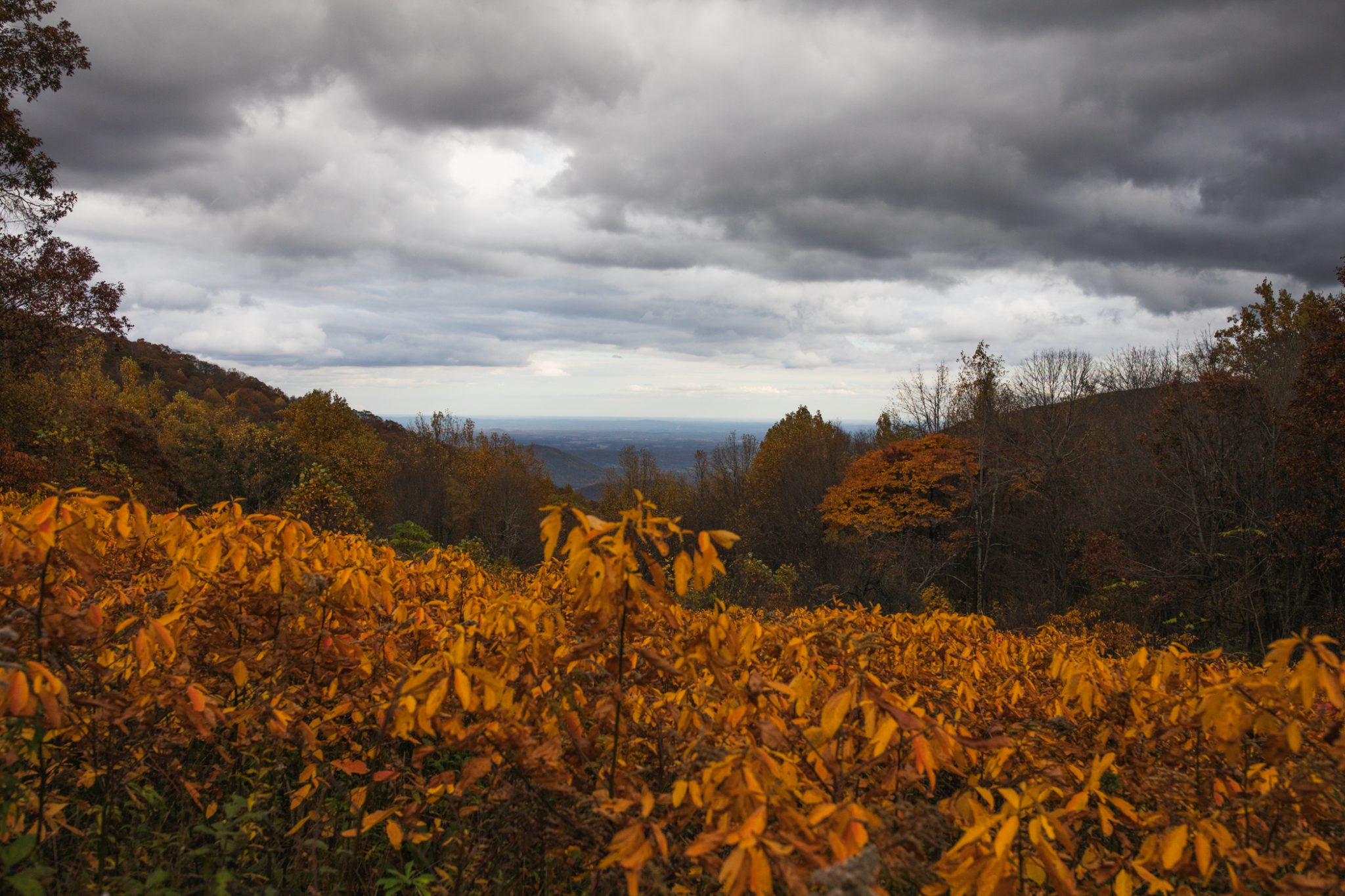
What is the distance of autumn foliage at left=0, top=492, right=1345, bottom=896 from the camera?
165 centimetres

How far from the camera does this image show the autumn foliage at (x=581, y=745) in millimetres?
1648

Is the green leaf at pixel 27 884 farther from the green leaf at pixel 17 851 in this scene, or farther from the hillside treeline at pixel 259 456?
the hillside treeline at pixel 259 456

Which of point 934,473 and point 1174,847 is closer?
point 1174,847

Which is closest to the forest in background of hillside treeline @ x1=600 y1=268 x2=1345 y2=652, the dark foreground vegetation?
hillside treeline @ x1=600 y1=268 x2=1345 y2=652

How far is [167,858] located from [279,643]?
946mm

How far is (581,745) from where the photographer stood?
194 cm

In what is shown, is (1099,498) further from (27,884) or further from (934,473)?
(27,884)

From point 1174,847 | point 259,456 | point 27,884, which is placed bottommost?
point 27,884

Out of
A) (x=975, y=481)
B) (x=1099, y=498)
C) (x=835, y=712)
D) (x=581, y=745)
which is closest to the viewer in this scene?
(x=835, y=712)

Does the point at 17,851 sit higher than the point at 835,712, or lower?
lower

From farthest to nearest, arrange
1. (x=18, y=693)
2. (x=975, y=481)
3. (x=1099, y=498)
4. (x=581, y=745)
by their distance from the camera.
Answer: (x=975, y=481) → (x=1099, y=498) → (x=581, y=745) → (x=18, y=693)

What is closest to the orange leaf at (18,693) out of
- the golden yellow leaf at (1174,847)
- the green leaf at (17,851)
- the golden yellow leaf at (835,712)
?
the green leaf at (17,851)

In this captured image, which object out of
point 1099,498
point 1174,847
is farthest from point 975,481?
point 1174,847

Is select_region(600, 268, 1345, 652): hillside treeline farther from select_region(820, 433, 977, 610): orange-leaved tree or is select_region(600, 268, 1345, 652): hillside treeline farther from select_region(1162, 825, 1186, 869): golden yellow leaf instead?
select_region(1162, 825, 1186, 869): golden yellow leaf
